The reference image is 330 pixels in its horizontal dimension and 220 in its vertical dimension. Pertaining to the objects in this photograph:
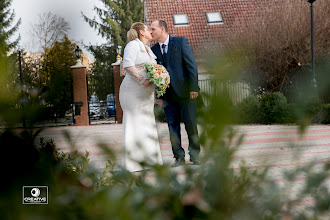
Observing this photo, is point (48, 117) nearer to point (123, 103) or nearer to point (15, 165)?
point (15, 165)

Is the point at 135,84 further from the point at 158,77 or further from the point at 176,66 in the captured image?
the point at 176,66

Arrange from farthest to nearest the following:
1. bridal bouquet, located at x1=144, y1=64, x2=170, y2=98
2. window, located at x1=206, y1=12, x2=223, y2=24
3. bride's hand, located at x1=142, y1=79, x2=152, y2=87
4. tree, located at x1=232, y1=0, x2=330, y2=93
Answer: window, located at x1=206, y1=12, x2=223, y2=24
tree, located at x1=232, y1=0, x2=330, y2=93
bride's hand, located at x1=142, y1=79, x2=152, y2=87
bridal bouquet, located at x1=144, y1=64, x2=170, y2=98

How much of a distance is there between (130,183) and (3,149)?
0.28 meters

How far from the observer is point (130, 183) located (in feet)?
2.87

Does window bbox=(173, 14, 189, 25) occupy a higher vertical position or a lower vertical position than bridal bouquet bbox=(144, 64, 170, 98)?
higher

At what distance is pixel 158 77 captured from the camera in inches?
191

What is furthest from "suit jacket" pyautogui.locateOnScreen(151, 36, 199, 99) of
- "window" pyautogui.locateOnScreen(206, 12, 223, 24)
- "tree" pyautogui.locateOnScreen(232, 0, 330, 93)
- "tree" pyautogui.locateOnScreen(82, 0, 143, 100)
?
"tree" pyautogui.locateOnScreen(82, 0, 143, 100)

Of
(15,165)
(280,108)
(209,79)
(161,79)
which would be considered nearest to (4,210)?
(15,165)

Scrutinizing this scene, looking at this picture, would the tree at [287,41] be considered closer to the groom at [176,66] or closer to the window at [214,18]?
Result: the window at [214,18]

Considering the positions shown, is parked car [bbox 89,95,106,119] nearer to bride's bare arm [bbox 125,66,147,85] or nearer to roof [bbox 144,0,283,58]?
roof [bbox 144,0,283,58]
